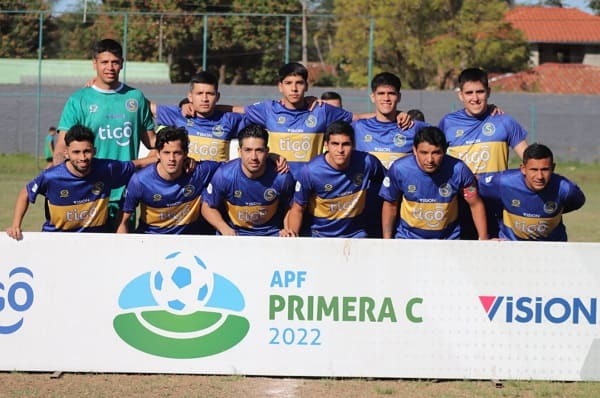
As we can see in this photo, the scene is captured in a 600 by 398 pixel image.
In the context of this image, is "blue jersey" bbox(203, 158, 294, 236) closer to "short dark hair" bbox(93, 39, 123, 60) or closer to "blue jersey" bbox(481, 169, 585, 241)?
"short dark hair" bbox(93, 39, 123, 60)

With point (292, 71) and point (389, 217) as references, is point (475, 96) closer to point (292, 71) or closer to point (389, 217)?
point (389, 217)

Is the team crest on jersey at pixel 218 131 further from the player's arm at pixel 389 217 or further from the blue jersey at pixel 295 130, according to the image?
the player's arm at pixel 389 217

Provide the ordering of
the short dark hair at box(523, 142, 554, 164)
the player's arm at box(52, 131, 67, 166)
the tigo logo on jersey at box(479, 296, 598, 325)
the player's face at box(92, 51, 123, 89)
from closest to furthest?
the tigo logo on jersey at box(479, 296, 598, 325)
the short dark hair at box(523, 142, 554, 164)
the player's arm at box(52, 131, 67, 166)
the player's face at box(92, 51, 123, 89)

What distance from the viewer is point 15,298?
6656 millimetres

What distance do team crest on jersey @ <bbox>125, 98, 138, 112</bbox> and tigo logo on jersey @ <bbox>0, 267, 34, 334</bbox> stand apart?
1.94 m

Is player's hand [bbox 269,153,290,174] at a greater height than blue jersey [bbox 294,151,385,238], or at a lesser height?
greater

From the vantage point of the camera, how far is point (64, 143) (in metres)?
7.61

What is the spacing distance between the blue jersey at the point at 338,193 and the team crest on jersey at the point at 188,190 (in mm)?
826

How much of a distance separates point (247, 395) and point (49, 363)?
1.53 meters

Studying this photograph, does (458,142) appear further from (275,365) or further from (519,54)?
(519,54)

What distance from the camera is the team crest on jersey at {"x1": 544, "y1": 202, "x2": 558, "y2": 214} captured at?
23.9 feet

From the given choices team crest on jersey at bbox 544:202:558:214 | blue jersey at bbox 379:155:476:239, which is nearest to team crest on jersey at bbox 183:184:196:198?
blue jersey at bbox 379:155:476:239

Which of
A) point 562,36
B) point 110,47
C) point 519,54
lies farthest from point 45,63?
point 562,36

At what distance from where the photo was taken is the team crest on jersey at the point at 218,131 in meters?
8.13
